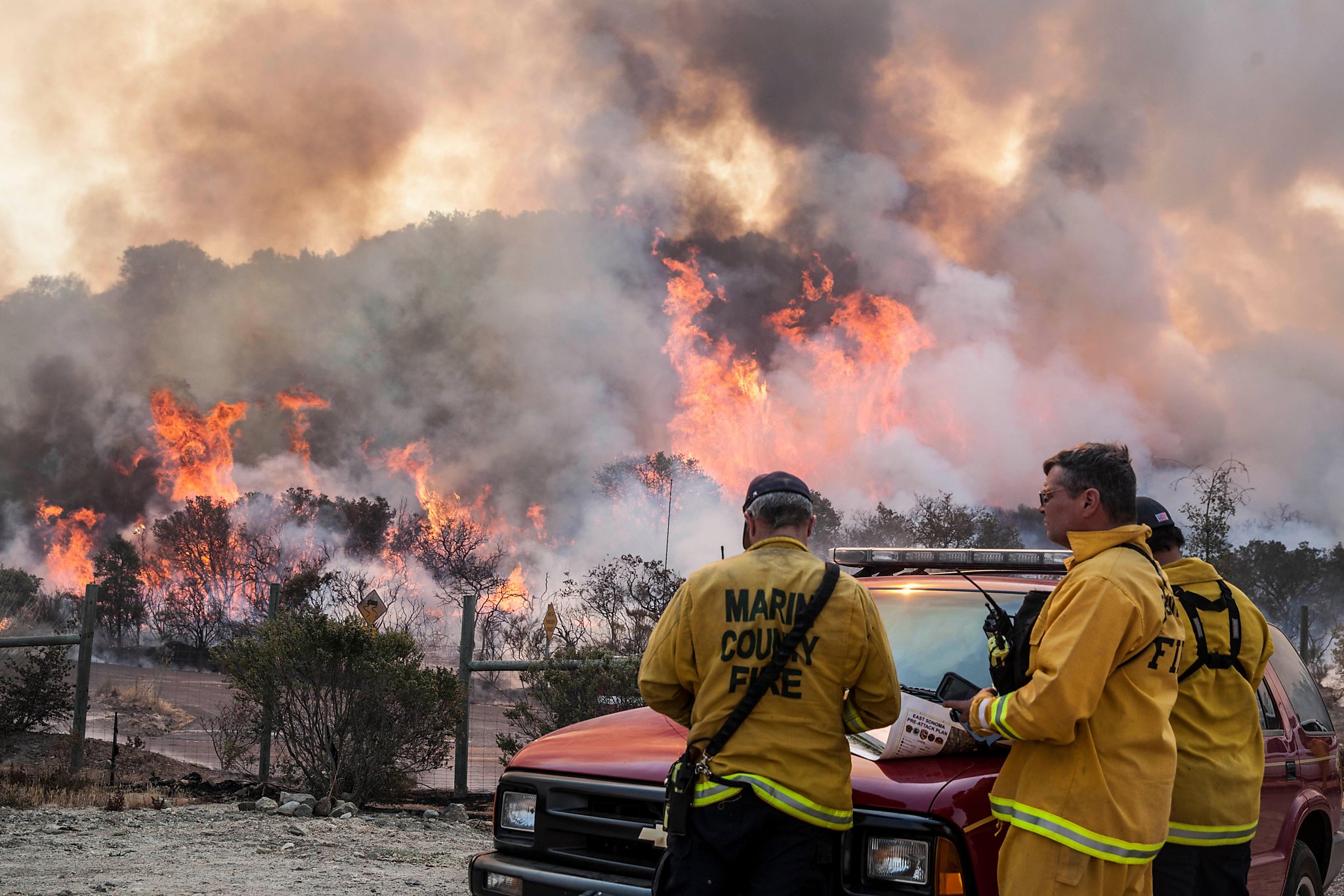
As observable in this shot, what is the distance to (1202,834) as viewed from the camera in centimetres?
328

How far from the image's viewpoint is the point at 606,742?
420 centimetres

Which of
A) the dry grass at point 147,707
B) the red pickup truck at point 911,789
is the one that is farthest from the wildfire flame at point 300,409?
the red pickup truck at point 911,789

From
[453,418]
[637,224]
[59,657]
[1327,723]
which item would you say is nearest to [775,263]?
[637,224]

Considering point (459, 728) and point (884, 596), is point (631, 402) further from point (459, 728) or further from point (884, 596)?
point (884, 596)

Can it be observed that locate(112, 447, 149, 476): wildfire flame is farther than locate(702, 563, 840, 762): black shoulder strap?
Yes

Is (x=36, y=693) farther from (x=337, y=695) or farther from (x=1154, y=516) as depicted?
(x=1154, y=516)

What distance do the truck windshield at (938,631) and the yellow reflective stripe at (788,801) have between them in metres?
1.14

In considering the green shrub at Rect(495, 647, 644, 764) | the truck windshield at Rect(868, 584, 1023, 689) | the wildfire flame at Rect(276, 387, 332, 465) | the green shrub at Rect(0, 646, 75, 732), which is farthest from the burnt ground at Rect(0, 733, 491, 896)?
the wildfire flame at Rect(276, 387, 332, 465)

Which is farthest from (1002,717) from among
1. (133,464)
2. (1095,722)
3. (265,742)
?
(133,464)

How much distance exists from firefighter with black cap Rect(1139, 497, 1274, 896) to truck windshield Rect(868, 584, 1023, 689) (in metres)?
0.77

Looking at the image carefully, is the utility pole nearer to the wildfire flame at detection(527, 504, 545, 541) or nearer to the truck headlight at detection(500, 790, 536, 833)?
the truck headlight at detection(500, 790, 536, 833)

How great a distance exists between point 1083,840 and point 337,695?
7.24 metres

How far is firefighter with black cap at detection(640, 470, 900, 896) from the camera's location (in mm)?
2959

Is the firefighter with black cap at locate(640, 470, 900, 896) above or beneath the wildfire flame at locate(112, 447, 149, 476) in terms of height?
beneath
